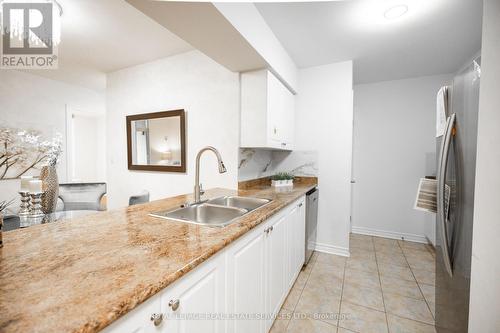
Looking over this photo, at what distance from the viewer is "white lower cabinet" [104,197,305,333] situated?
0.66m

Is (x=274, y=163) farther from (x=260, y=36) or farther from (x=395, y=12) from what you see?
(x=395, y=12)

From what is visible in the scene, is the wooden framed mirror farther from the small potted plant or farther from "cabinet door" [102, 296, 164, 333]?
"cabinet door" [102, 296, 164, 333]

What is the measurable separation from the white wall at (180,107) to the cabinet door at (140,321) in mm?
1726

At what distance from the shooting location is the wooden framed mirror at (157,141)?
8.64 feet

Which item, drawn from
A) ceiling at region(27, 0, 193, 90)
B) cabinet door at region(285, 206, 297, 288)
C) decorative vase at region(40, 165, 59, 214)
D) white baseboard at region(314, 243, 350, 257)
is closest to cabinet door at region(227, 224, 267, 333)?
cabinet door at region(285, 206, 297, 288)

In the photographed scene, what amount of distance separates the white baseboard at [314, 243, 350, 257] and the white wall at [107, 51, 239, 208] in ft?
4.89

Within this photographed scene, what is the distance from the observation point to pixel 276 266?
1571 mm

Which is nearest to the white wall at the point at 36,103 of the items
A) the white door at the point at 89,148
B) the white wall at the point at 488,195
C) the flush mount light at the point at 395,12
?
the white door at the point at 89,148

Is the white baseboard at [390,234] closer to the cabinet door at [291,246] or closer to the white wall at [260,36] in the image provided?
the cabinet door at [291,246]

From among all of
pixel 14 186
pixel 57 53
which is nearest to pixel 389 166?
pixel 57 53

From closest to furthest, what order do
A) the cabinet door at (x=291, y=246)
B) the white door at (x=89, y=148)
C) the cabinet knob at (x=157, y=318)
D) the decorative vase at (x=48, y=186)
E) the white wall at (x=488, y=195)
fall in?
1. the cabinet knob at (x=157, y=318)
2. the white wall at (x=488, y=195)
3. the decorative vase at (x=48, y=186)
4. the cabinet door at (x=291, y=246)
5. the white door at (x=89, y=148)

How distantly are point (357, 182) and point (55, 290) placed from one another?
375 centimetres

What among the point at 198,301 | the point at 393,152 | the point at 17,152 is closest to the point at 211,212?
the point at 198,301

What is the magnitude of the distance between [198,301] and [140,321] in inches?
10.0
